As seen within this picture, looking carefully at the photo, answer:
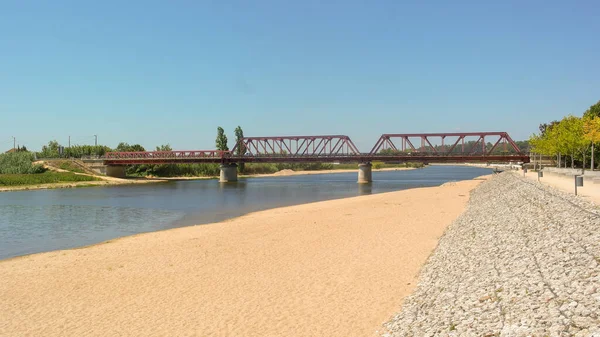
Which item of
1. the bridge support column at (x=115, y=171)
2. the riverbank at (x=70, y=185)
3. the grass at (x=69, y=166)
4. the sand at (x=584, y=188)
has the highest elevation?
the grass at (x=69, y=166)

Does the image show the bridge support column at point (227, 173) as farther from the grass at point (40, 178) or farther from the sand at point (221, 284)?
the sand at point (221, 284)

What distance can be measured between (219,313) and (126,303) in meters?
3.54

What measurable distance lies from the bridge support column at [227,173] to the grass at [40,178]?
113 ft

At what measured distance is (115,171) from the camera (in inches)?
5295

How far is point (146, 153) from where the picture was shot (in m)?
146

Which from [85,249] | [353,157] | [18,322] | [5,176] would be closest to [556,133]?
[353,157]

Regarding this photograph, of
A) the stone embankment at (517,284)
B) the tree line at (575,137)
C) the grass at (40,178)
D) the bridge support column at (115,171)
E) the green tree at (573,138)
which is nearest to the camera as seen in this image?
the stone embankment at (517,284)

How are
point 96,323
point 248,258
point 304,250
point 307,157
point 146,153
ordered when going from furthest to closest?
point 146,153
point 307,157
point 304,250
point 248,258
point 96,323

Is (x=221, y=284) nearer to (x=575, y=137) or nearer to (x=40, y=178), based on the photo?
(x=575, y=137)

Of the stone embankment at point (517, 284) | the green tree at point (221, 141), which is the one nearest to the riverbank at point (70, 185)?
the green tree at point (221, 141)

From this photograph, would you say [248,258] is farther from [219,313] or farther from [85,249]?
[85,249]

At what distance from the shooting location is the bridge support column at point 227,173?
130125mm

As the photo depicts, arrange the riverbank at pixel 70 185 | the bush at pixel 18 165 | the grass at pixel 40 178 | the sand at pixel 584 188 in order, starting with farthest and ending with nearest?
the bush at pixel 18 165, the grass at pixel 40 178, the riverbank at pixel 70 185, the sand at pixel 584 188

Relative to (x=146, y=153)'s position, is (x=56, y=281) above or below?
below
